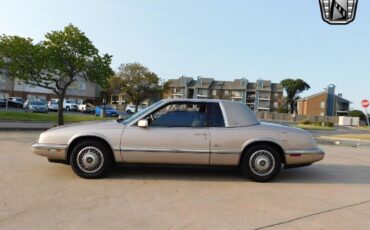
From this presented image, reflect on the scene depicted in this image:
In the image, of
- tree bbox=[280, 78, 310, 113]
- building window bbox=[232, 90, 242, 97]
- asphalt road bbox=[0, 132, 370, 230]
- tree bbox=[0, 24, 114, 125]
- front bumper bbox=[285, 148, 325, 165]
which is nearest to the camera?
asphalt road bbox=[0, 132, 370, 230]

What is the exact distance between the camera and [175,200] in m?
5.62

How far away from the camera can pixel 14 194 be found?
18.4ft

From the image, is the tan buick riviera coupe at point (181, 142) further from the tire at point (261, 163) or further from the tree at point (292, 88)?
the tree at point (292, 88)

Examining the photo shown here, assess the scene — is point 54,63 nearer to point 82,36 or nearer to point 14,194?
point 82,36

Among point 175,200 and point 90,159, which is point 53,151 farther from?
point 175,200

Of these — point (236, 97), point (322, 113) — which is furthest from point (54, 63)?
point (236, 97)

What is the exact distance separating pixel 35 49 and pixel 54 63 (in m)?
1.11

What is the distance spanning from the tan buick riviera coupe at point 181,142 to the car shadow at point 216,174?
29cm

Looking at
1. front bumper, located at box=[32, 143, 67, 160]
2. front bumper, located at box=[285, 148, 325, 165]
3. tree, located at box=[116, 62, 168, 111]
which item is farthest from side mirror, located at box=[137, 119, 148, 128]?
tree, located at box=[116, 62, 168, 111]

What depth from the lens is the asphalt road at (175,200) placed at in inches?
183

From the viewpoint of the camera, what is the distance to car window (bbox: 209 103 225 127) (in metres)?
7.06

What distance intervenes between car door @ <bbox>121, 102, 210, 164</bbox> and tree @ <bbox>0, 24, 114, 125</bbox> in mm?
14689

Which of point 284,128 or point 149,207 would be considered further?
point 284,128

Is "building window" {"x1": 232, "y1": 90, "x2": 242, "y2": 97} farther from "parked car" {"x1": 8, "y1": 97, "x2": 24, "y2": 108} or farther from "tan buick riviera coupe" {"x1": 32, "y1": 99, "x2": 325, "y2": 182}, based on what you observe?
"tan buick riviera coupe" {"x1": 32, "y1": 99, "x2": 325, "y2": 182}
